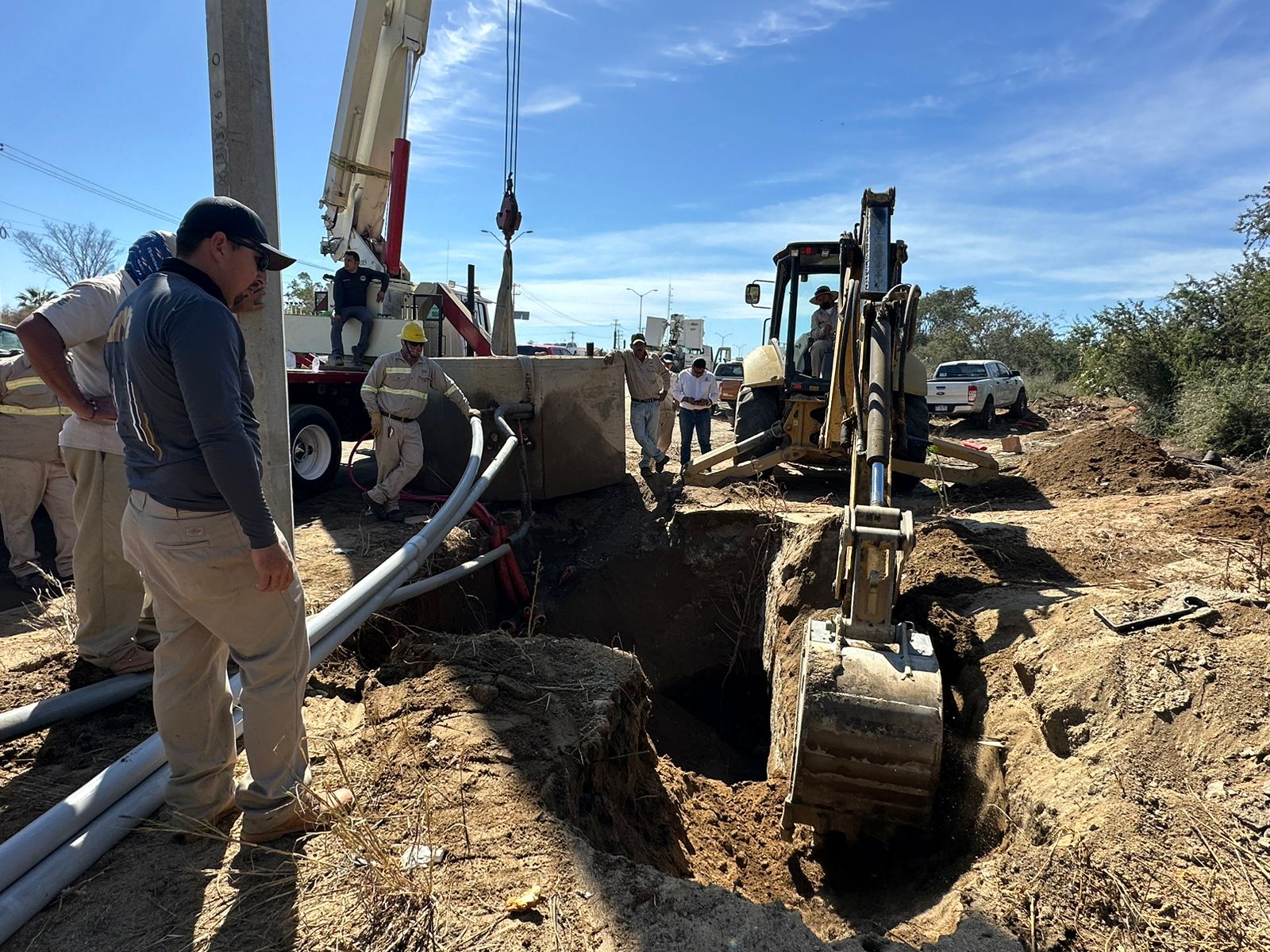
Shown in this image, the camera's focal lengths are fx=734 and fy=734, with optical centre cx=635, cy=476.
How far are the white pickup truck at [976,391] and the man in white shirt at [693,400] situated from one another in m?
9.42

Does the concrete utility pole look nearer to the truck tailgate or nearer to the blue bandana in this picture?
the blue bandana

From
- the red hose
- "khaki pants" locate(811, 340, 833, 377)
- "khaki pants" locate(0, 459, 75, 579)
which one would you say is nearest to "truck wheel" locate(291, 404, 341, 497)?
the red hose

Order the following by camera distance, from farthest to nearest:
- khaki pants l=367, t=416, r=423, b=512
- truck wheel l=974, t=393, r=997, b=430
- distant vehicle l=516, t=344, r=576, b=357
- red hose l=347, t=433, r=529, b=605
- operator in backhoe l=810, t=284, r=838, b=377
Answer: distant vehicle l=516, t=344, r=576, b=357
truck wheel l=974, t=393, r=997, b=430
operator in backhoe l=810, t=284, r=838, b=377
khaki pants l=367, t=416, r=423, b=512
red hose l=347, t=433, r=529, b=605

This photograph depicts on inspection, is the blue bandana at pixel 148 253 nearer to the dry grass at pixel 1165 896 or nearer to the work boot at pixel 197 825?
the work boot at pixel 197 825

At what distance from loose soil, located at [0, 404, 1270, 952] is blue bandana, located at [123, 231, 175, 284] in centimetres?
188

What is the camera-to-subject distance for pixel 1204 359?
47.2 ft

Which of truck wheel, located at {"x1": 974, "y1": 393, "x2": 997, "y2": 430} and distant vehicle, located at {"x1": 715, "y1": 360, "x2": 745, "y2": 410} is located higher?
distant vehicle, located at {"x1": 715, "y1": 360, "x2": 745, "y2": 410}

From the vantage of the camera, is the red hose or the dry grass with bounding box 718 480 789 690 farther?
the dry grass with bounding box 718 480 789 690

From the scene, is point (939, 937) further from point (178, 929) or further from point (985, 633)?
point (178, 929)

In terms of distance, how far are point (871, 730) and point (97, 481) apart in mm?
3579

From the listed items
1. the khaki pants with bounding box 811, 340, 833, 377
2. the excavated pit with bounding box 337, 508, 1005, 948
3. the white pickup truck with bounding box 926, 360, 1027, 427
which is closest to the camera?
the excavated pit with bounding box 337, 508, 1005, 948

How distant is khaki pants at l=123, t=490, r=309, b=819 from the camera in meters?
2.28

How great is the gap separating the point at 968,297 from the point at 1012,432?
2974cm

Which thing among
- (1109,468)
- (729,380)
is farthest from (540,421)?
(729,380)
